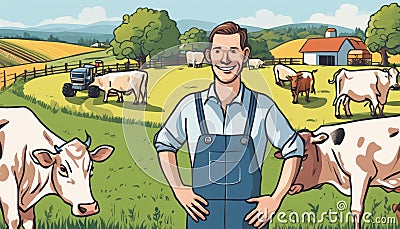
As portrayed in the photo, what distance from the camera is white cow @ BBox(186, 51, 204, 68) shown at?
10.8ft

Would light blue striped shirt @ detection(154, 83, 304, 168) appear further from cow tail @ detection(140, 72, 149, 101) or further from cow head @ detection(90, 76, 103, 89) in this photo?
cow head @ detection(90, 76, 103, 89)

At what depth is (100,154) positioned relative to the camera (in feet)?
11.1

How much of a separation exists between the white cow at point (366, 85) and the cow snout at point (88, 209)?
1.29 meters

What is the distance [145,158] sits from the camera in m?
3.40

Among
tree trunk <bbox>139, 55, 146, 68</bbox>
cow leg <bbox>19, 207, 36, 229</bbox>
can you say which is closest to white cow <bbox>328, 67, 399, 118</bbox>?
tree trunk <bbox>139, 55, 146, 68</bbox>

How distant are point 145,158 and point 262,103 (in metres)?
0.88

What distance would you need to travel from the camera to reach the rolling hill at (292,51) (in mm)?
3432

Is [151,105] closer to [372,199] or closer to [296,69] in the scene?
[296,69]

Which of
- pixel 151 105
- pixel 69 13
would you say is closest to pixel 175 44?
pixel 151 105

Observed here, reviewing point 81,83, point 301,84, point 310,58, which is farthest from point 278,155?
point 81,83

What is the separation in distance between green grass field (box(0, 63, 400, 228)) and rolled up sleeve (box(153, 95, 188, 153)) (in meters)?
0.74

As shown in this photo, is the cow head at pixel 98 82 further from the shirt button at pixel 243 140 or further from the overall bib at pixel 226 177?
the shirt button at pixel 243 140

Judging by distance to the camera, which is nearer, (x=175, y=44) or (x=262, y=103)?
Result: (x=262, y=103)

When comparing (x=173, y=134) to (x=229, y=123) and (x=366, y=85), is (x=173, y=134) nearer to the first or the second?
(x=229, y=123)
